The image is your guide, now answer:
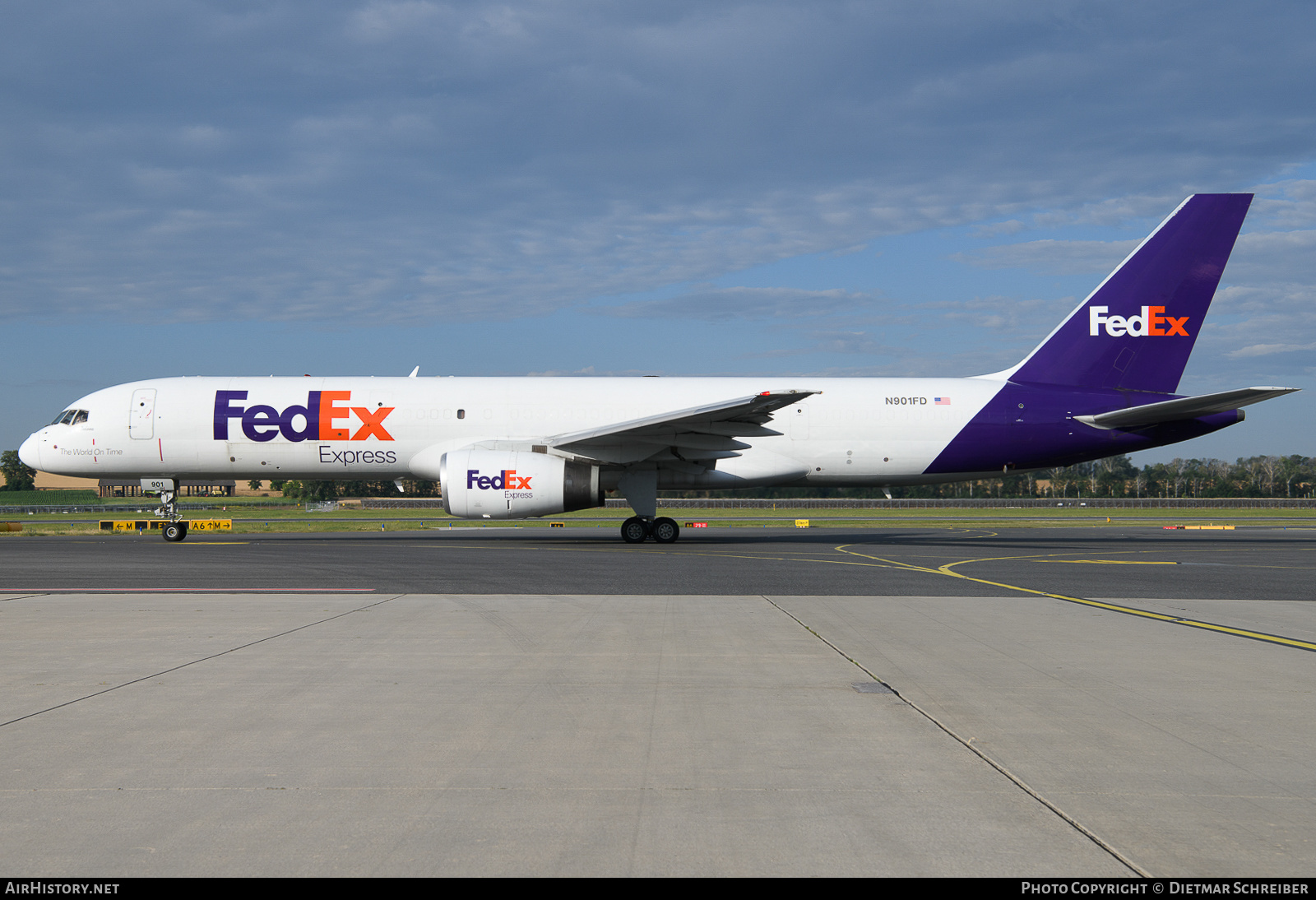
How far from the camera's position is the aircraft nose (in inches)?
918

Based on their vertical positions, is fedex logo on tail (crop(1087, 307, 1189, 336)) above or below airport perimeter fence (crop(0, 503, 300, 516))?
above

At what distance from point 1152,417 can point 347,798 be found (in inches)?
894

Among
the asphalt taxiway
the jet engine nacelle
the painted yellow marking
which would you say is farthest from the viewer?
the jet engine nacelle

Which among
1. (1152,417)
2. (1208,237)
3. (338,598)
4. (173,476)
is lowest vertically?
(338,598)

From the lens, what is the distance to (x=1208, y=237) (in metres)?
22.1

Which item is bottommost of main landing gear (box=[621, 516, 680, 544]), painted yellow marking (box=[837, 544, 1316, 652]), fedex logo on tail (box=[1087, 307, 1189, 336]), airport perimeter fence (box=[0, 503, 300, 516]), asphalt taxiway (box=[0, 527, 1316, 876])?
airport perimeter fence (box=[0, 503, 300, 516])

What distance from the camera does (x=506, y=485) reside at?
1984cm

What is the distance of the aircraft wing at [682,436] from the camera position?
1938cm

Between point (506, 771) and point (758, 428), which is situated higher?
point (758, 428)

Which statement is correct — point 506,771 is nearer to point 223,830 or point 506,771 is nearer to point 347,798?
point 347,798

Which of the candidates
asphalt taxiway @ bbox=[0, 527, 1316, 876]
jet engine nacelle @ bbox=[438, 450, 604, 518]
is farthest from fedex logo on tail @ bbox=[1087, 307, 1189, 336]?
jet engine nacelle @ bbox=[438, 450, 604, 518]

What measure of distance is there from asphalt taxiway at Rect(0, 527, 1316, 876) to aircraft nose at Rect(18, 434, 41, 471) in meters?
14.6

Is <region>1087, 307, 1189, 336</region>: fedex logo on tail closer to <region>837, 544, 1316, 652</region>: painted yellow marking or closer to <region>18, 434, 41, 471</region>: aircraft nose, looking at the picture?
<region>837, 544, 1316, 652</region>: painted yellow marking
